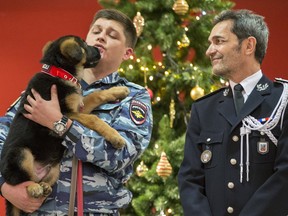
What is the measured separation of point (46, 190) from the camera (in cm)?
191

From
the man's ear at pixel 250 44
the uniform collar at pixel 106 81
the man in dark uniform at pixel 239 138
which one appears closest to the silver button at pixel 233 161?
the man in dark uniform at pixel 239 138

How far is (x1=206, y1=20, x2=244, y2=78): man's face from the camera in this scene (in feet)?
7.06

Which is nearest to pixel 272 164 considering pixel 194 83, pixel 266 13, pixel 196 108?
pixel 196 108

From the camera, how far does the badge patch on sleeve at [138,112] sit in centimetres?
206

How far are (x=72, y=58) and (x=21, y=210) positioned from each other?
1.98 ft

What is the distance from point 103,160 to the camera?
6.26 feet

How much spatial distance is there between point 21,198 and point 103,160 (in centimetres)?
32

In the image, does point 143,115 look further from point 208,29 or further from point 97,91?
point 208,29

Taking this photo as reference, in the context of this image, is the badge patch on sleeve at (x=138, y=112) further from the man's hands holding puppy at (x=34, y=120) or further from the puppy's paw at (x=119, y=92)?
the man's hands holding puppy at (x=34, y=120)

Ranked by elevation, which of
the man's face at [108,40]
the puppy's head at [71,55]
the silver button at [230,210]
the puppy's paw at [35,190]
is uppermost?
the man's face at [108,40]

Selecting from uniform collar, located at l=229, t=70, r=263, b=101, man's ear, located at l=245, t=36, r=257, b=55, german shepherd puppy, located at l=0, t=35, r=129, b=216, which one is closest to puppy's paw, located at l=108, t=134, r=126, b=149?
german shepherd puppy, located at l=0, t=35, r=129, b=216

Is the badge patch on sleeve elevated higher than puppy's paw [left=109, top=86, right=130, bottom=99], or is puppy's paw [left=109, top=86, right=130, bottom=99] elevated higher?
puppy's paw [left=109, top=86, right=130, bottom=99]

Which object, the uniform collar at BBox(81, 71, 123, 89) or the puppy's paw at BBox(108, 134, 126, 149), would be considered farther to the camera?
the uniform collar at BBox(81, 71, 123, 89)

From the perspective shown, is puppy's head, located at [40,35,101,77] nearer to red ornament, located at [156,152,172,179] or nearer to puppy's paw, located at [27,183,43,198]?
puppy's paw, located at [27,183,43,198]
